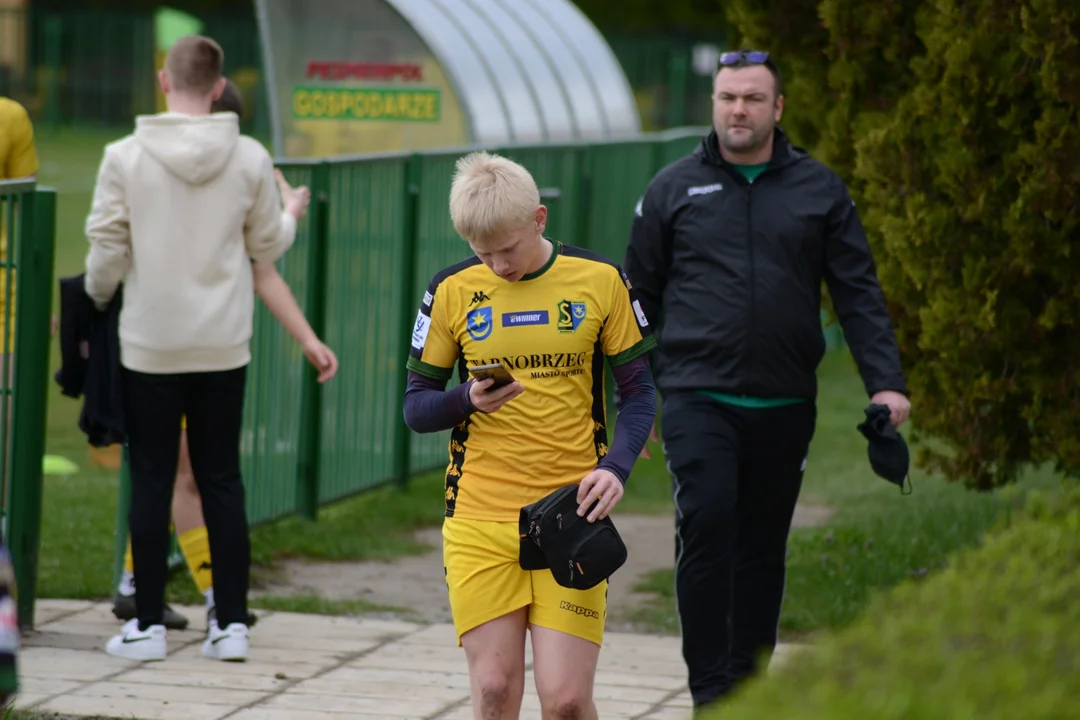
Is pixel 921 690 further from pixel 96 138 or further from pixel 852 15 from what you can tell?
pixel 96 138

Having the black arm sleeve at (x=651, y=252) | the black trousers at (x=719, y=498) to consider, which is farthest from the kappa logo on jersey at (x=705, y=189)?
the black trousers at (x=719, y=498)

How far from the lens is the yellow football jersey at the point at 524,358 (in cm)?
445

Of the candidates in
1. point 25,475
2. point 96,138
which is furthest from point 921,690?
point 96,138

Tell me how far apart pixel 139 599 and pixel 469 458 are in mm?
2243

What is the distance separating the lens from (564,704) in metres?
4.31

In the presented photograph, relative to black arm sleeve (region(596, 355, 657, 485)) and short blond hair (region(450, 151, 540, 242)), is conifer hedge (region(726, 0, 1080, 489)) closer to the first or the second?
black arm sleeve (region(596, 355, 657, 485))

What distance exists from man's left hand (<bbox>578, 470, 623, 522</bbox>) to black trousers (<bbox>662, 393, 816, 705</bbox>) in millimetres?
1194

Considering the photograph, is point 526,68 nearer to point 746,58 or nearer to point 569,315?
point 746,58

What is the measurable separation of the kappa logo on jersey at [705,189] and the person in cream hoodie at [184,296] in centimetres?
157

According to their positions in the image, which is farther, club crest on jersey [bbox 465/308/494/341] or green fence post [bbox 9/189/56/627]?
green fence post [bbox 9/189/56/627]

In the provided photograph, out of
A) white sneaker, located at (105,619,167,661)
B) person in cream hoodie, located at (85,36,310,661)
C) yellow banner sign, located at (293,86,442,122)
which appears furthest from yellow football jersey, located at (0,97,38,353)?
yellow banner sign, located at (293,86,442,122)

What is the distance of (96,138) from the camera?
124ft

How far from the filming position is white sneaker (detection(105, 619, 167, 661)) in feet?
20.6

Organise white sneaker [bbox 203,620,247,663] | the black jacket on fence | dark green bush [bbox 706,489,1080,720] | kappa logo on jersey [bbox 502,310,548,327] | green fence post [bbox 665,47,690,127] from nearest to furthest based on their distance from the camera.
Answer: dark green bush [bbox 706,489,1080,720] → kappa logo on jersey [bbox 502,310,548,327] → the black jacket on fence → white sneaker [bbox 203,620,247,663] → green fence post [bbox 665,47,690,127]
